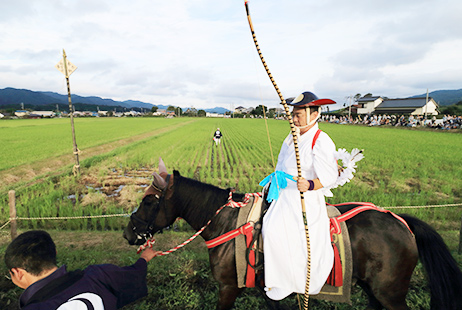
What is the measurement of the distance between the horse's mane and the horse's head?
0.11 meters

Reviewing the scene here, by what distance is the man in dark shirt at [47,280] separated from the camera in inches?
58.8

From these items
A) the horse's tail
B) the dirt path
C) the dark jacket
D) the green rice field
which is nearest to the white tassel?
the green rice field

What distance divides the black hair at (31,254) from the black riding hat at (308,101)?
230 cm

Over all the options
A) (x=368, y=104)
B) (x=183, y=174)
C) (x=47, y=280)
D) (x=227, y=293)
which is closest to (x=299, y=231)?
(x=227, y=293)

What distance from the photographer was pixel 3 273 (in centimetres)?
379

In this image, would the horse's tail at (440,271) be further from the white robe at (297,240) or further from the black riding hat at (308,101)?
the black riding hat at (308,101)

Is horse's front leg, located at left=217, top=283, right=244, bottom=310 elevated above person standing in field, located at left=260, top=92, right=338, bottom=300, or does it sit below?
below

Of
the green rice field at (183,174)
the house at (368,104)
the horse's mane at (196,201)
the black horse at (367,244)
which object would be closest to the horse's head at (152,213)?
the black horse at (367,244)

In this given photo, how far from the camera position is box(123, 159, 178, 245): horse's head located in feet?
8.34

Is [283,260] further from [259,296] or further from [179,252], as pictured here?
[179,252]

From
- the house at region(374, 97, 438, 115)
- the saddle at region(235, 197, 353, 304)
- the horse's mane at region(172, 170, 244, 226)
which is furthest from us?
the house at region(374, 97, 438, 115)

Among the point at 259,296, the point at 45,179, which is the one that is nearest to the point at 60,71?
the point at 45,179

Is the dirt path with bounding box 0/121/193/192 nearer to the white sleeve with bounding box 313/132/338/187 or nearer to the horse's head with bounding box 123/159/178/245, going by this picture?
the horse's head with bounding box 123/159/178/245

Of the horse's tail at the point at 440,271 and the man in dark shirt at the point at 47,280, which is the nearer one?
the man in dark shirt at the point at 47,280
